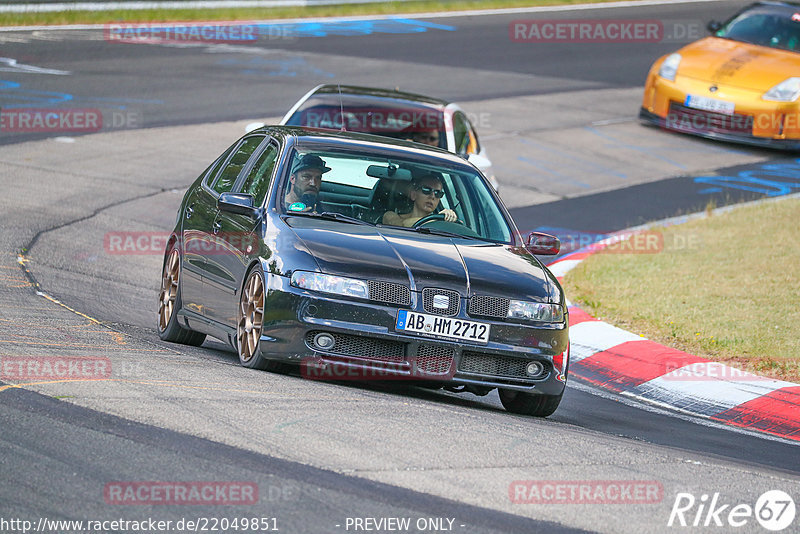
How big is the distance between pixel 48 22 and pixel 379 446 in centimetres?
2177

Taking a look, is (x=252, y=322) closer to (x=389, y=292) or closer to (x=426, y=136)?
(x=389, y=292)

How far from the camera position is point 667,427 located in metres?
8.07

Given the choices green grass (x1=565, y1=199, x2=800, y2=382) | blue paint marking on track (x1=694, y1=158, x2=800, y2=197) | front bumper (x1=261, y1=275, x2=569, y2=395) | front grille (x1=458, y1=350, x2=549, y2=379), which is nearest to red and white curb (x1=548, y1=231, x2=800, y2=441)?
green grass (x1=565, y1=199, x2=800, y2=382)

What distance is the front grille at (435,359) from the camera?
7.25m

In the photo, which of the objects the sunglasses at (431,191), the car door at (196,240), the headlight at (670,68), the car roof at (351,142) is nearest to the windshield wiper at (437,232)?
the sunglasses at (431,191)

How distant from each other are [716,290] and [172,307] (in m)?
5.41

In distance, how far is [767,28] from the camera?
21.7m

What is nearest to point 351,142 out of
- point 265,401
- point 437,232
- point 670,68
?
point 437,232

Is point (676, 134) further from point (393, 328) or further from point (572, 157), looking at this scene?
point (393, 328)

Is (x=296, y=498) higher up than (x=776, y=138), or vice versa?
→ (x=296, y=498)

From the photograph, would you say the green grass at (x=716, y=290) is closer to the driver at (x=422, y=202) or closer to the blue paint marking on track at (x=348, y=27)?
the driver at (x=422, y=202)

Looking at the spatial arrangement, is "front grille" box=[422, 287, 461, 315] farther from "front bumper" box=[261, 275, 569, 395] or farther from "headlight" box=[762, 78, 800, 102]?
"headlight" box=[762, 78, 800, 102]

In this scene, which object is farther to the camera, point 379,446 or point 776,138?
point 776,138

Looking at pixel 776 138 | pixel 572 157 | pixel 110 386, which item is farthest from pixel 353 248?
pixel 776 138
